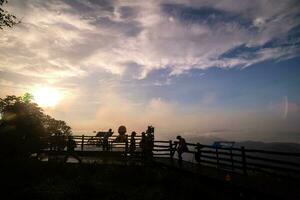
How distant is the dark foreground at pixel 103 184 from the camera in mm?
11406

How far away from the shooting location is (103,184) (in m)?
13.6

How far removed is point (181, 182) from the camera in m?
13.2

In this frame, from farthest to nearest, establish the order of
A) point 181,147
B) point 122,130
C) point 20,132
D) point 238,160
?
point 122,130 → point 20,132 → point 181,147 → point 238,160

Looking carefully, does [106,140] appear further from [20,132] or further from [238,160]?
[238,160]

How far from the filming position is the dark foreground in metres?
11.4

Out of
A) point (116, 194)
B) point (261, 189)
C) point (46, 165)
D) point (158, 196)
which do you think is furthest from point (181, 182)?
point (46, 165)

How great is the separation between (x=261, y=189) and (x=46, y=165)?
1351 cm

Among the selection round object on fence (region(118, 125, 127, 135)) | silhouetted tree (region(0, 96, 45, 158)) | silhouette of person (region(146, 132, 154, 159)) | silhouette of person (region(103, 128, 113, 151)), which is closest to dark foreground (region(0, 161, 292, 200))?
silhouetted tree (region(0, 96, 45, 158))

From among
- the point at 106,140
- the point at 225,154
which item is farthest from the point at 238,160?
the point at 106,140

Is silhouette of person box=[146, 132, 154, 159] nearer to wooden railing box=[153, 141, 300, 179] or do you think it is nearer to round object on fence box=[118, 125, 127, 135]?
wooden railing box=[153, 141, 300, 179]

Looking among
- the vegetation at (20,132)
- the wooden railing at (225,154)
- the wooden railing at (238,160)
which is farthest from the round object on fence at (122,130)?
the vegetation at (20,132)

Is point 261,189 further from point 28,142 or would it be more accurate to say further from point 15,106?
point 15,106

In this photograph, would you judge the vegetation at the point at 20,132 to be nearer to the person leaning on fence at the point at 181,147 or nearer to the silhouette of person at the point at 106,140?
the silhouette of person at the point at 106,140

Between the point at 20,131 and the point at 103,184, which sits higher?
the point at 20,131
